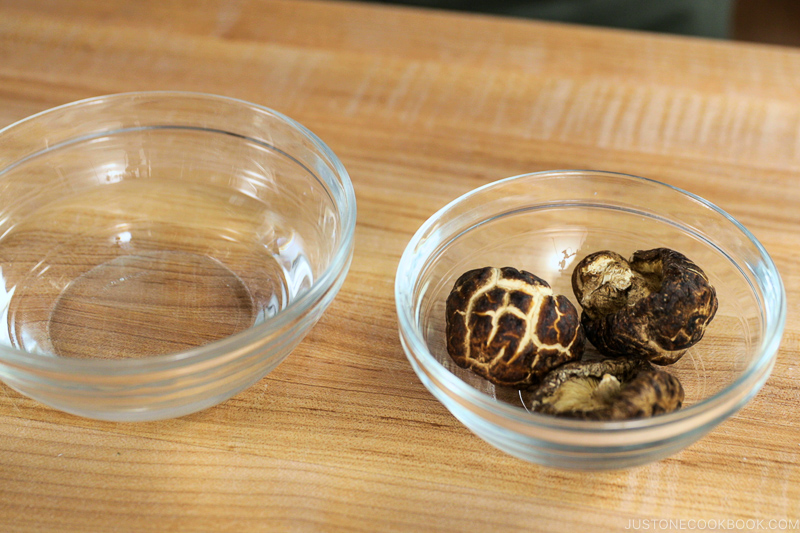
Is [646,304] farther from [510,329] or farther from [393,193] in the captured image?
[393,193]

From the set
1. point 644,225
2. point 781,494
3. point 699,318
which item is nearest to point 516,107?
point 644,225

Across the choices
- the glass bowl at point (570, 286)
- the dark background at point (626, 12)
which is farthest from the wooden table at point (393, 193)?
the dark background at point (626, 12)

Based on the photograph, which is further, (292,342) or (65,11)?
(65,11)

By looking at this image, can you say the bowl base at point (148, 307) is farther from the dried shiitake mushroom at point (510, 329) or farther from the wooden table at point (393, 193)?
the dried shiitake mushroom at point (510, 329)

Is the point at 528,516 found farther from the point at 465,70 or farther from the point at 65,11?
the point at 65,11

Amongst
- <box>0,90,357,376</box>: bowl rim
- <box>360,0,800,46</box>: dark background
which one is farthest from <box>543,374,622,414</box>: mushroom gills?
<box>360,0,800,46</box>: dark background
